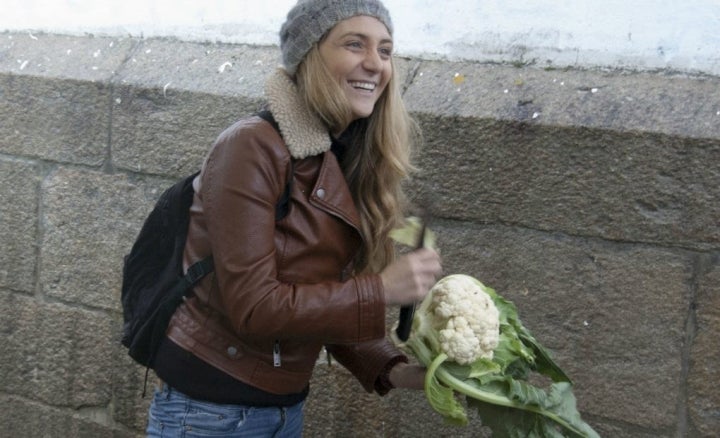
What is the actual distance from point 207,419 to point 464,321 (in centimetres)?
68

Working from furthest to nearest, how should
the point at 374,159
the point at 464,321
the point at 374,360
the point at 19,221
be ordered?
the point at 19,221 → the point at 374,360 → the point at 374,159 → the point at 464,321

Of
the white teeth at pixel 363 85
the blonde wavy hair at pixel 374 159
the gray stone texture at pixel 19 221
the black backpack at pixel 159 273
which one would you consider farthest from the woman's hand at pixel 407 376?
the gray stone texture at pixel 19 221

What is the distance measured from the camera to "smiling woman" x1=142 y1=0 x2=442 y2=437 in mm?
2420

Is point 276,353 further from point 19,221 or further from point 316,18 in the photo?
point 19,221

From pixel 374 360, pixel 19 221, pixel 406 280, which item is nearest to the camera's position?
pixel 406 280

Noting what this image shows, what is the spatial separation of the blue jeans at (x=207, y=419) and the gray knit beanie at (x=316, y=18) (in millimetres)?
874

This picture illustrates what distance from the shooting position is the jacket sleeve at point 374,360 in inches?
115

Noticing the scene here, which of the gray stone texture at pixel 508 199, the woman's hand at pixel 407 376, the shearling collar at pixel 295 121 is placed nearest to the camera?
the shearling collar at pixel 295 121

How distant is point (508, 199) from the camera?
11.5ft

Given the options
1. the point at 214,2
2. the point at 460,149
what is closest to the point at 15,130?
the point at 214,2

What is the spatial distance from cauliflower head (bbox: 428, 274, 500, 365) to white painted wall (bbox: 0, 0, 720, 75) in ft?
3.89

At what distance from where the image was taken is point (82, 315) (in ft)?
14.5

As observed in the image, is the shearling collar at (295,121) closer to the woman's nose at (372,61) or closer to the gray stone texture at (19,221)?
the woman's nose at (372,61)

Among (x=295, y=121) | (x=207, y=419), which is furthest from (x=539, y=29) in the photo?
(x=207, y=419)
